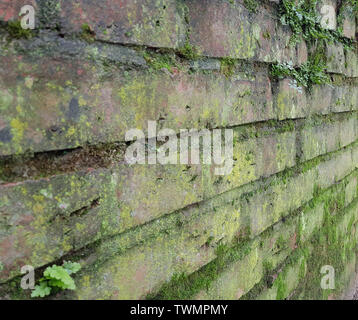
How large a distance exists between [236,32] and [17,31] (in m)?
0.74

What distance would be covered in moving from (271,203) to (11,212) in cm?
109

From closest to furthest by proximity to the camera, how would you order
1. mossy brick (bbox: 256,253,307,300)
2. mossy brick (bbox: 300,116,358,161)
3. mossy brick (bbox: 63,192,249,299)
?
1. mossy brick (bbox: 63,192,249,299)
2. mossy brick (bbox: 256,253,307,300)
3. mossy brick (bbox: 300,116,358,161)

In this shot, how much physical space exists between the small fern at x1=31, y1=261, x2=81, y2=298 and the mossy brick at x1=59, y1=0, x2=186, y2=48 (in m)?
0.47

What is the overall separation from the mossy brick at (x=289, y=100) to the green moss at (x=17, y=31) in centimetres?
103

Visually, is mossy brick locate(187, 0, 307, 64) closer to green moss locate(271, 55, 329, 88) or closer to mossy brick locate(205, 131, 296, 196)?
green moss locate(271, 55, 329, 88)

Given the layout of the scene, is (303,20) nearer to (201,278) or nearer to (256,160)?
(256,160)

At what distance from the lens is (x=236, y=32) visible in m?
1.20

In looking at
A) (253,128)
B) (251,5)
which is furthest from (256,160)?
(251,5)

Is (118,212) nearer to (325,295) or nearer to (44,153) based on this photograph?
(44,153)

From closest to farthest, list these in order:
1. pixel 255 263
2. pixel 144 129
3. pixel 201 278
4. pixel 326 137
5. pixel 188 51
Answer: pixel 144 129 < pixel 188 51 < pixel 201 278 < pixel 255 263 < pixel 326 137

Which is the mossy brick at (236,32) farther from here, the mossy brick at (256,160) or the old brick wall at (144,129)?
the mossy brick at (256,160)

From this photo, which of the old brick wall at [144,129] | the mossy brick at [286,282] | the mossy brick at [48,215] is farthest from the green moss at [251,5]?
the mossy brick at [286,282]

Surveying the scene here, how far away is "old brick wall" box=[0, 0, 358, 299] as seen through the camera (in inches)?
27.2

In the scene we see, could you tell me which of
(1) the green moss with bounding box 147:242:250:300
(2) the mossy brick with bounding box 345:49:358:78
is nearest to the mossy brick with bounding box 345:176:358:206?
(2) the mossy brick with bounding box 345:49:358:78
